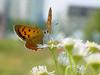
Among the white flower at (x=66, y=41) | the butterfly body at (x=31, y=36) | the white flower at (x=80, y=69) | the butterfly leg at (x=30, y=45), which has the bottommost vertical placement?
the white flower at (x=80, y=69)

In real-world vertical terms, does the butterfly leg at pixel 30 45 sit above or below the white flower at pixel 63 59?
above

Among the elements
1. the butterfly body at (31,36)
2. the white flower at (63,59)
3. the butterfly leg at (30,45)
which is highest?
the butterfly body at (31,36)

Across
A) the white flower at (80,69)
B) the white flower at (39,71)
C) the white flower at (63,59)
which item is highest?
the white flower at (63,59)

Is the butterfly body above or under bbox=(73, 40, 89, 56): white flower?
above

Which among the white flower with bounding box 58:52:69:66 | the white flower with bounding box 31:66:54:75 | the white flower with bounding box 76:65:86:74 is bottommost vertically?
the white flower with bounding box 31:66:54:75

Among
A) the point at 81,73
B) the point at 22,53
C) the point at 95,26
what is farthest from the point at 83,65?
the point at 95,26

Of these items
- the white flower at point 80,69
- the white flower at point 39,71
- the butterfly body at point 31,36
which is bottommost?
the white flower at point 39,71

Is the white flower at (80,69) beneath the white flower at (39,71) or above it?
above

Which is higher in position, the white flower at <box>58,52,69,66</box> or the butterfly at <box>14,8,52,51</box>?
the butterfly at <box>14,8,52,51</box>

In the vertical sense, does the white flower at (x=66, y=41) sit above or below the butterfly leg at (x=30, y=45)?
below

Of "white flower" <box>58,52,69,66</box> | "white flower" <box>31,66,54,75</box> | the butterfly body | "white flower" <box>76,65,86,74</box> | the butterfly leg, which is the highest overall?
the butterfly body

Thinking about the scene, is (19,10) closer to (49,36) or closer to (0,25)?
(0,25)
